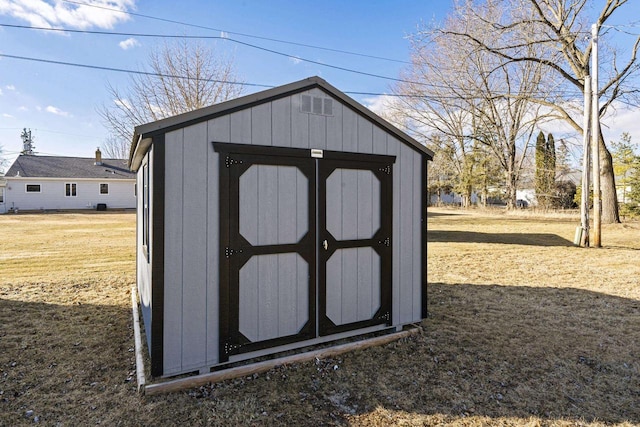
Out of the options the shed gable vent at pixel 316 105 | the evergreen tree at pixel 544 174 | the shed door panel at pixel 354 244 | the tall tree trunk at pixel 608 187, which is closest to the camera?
the shed gable vent at pixel 316 105

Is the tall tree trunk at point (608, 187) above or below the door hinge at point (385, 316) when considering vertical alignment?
above

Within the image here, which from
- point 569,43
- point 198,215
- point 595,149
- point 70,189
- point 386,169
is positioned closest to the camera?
point 198,215

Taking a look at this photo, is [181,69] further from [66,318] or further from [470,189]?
[470,189]

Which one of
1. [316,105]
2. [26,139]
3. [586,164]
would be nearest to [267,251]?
[316,105]

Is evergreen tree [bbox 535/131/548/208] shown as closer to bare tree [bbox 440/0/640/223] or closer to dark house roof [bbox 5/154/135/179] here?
bare tree [bbox 440/0/640/223]

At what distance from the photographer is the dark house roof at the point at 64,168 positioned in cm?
2500

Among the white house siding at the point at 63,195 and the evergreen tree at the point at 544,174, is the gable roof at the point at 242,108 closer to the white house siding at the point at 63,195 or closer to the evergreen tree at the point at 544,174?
the evergreen tree at the point at 544,174

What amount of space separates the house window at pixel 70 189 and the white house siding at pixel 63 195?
0.12 metres

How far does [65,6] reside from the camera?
Answer: 10.3 m

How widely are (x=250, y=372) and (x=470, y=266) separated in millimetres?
6301

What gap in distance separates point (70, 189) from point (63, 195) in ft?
2.02

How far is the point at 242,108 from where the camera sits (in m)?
3.21

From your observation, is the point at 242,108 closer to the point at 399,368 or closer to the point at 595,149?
the point at 399,368

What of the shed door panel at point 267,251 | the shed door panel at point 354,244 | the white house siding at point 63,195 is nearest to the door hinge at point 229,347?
the shed door panel at point 267,251
